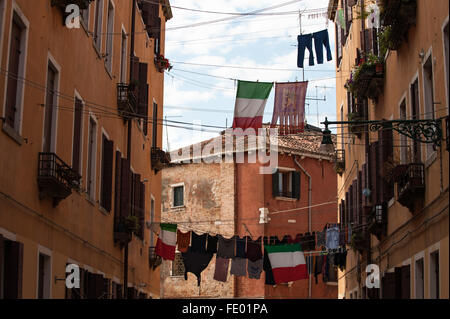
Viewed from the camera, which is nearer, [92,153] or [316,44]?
[92,153]

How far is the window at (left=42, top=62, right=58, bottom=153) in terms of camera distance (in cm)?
1358

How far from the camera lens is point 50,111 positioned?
547 inches

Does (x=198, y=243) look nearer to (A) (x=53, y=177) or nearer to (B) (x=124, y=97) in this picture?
(B) (x=124, y=97)

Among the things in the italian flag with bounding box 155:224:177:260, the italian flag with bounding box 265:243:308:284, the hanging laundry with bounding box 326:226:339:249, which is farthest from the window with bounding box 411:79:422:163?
the italian flag with bounding box 265:243:308:284

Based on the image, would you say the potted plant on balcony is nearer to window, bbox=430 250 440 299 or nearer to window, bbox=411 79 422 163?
window, bbox=411 79 422 163

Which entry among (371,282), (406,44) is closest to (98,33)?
(406,44)

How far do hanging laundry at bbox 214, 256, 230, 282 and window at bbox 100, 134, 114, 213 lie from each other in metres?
7.72

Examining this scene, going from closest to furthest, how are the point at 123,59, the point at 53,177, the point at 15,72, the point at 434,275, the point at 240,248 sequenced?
the point at 15,72 → the point at 53,177 → the point at 434,275 → the point at 123,59 → the point at 240,248

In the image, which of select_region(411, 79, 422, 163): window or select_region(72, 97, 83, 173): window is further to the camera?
select_region(72, 97, 83, 173): window

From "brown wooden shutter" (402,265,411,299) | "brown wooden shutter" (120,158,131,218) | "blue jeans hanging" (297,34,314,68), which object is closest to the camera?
"brown wooden shutter" (402,265,411,299)

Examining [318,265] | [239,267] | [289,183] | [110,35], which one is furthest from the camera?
[289,183]

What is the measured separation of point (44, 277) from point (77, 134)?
330cm

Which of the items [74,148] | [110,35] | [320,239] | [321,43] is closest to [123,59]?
[110,35]

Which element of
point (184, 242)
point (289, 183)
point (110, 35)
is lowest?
point (184, 242)
